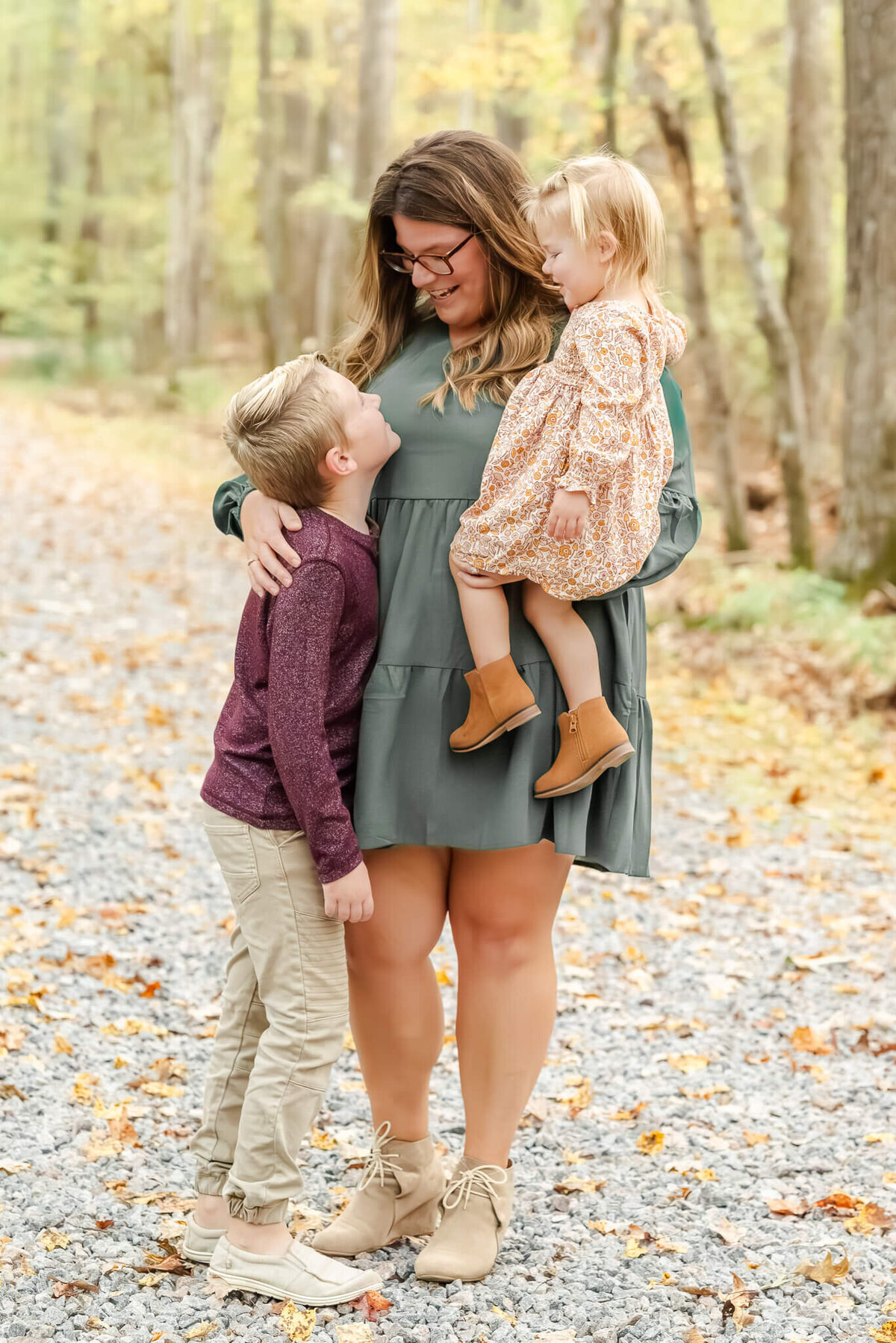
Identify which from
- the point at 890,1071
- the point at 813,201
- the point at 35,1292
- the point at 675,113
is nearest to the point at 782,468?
the point at 675,113

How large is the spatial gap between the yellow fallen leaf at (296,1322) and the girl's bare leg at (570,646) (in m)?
1.28

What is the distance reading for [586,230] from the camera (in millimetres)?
2234

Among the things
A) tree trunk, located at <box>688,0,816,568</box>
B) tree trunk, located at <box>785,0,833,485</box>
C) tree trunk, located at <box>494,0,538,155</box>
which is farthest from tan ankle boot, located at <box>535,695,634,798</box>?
tree trunk, located at <box>494,0,538,155</box>

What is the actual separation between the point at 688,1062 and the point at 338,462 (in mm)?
2333

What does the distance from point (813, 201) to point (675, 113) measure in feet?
9.46

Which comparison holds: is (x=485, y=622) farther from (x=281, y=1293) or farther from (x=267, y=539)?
(x=281, y=1293)

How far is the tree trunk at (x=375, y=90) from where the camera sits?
43.5 ft

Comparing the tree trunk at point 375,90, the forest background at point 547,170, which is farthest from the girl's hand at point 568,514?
the tree trunk at point 375,90

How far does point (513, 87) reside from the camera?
12.9m

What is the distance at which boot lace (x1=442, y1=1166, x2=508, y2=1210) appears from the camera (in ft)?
8.63

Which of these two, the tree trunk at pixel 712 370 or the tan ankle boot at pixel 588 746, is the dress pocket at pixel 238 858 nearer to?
the tan ankle boot at pixel 588 746

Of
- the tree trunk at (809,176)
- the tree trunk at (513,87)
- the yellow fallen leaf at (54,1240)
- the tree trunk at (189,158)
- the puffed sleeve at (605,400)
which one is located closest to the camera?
the puffed sleeve at (605,400)

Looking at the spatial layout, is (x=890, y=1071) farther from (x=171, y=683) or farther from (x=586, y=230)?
(x=171, y=683)

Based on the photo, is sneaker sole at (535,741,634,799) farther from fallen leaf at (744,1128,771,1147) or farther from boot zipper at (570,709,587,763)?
fallen leaf at (744,1128,771,1147)
